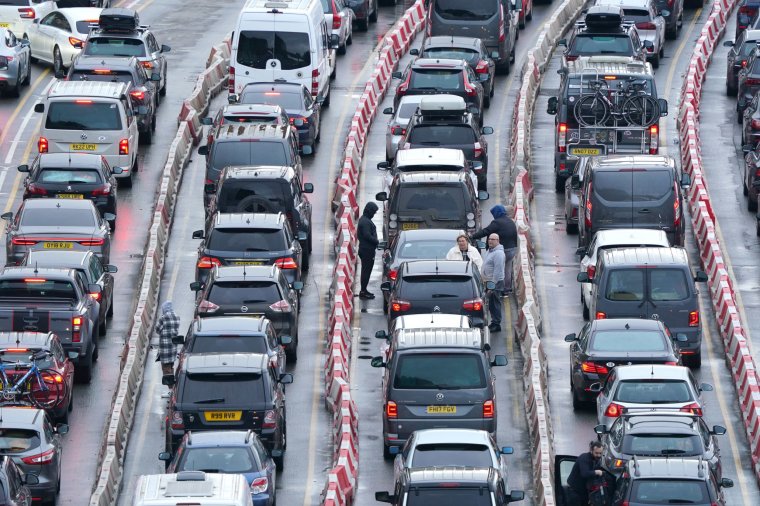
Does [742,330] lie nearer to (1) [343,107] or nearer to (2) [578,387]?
(2) [578,387]

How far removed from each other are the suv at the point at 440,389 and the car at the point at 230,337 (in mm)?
2022

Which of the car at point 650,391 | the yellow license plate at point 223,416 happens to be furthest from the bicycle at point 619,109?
the yellow license plate at point 223,416

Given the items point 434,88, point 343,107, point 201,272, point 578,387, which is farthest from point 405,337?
point 343,107

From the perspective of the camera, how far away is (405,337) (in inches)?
1320

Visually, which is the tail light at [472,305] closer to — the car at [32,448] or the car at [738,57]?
the car at [32,448]

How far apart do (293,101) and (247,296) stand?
12.9 m

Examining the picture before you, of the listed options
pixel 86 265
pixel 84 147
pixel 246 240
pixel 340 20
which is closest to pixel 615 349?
pixel 246 240

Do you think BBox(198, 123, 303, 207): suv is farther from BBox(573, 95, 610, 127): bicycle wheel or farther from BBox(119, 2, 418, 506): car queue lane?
BBox(573, 95, 610, 127): bicycle wheel

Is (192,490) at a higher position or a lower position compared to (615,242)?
higher

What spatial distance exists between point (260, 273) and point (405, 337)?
418cm

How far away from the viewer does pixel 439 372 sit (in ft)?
108

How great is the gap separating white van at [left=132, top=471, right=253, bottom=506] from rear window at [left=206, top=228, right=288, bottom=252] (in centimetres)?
1196

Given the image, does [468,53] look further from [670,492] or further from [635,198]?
[670,492]

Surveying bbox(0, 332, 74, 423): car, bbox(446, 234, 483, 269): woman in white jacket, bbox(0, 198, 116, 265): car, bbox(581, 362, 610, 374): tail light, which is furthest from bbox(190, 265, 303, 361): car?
bbox(581, 362, 610, 374): tail light
